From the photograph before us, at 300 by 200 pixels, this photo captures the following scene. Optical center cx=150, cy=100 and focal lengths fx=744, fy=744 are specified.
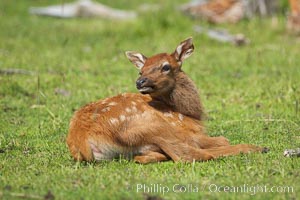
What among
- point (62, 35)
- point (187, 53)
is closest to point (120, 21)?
point (62, 35)

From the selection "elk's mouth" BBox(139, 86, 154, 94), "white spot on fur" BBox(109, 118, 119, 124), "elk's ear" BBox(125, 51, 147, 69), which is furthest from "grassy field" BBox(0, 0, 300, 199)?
"elk's ear" BBox(125, 51, 147, 69)

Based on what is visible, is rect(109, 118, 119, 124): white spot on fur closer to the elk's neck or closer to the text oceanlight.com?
the elk's neck

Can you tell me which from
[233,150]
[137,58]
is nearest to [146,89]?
[137,58]

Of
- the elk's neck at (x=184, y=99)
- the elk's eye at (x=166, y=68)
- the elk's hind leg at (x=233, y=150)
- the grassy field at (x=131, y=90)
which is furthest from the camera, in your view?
the elk's neck at (x=184, y=99)

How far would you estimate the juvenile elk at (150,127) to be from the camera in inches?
261

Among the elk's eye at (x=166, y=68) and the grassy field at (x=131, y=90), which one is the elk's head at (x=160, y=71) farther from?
the grassy field at (x=131, y=90)

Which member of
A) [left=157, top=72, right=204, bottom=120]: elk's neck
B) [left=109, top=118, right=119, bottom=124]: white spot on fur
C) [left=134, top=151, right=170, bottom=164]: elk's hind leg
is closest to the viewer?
[left=134, top=151, right=170, bottom=164]: elk's hind leg

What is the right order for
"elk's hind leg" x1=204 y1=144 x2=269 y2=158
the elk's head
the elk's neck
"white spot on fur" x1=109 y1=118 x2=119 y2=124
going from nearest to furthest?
1. "white spot on fur" x1=109 y1=118 x2=119 y2=124
2. "elk's hind leg" x1=204 y1=144 x2=269 y2=158
3. the elk's head
4. the elk's neck

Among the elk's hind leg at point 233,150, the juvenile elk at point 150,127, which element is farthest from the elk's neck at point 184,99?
the elk's hind leg at point 233,150

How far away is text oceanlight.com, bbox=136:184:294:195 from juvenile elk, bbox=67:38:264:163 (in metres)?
0.84

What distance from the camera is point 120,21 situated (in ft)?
48.8

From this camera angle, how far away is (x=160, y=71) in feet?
23.7

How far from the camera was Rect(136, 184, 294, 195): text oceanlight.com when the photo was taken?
5641 mm

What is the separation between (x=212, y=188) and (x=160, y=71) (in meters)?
1.83
